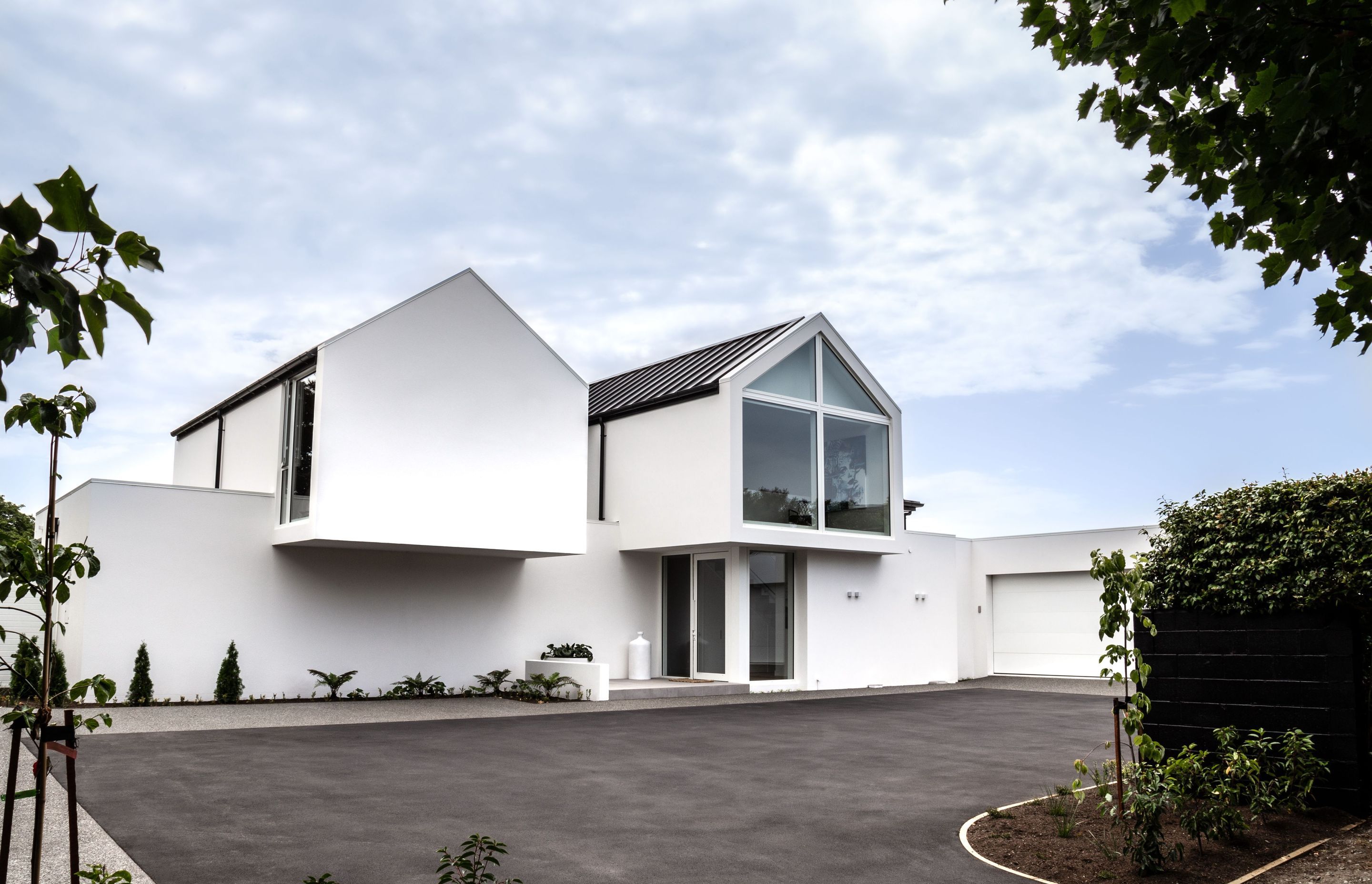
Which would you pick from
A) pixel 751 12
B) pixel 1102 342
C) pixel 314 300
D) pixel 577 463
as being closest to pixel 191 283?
pixel 314 300

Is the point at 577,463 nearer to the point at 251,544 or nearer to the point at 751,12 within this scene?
the point at 251,544

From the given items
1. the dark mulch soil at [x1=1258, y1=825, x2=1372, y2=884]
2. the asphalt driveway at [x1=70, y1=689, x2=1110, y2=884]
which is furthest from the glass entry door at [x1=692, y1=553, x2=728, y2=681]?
the dark mulch soil at [x1=1258, y1=825, x2=1372, y2=884]

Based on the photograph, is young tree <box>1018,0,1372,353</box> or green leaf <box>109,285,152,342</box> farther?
young tree <box>1018,0,1372,353</box>

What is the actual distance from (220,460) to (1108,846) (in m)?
16.7

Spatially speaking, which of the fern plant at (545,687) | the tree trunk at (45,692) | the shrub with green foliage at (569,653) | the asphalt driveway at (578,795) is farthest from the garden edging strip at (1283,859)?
the shrub with green foliage at (569,653)

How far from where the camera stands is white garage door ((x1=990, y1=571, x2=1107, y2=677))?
21.4 metres

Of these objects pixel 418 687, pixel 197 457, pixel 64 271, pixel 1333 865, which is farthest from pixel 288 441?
pixel 64 271

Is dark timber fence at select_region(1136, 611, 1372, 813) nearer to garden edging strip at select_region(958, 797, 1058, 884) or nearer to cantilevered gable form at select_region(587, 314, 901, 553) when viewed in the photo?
garden edging strip at select_region(958, 797, 1058, 884)

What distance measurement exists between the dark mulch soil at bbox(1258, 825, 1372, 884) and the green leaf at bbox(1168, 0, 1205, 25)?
425cm

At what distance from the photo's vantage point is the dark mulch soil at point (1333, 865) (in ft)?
16.4

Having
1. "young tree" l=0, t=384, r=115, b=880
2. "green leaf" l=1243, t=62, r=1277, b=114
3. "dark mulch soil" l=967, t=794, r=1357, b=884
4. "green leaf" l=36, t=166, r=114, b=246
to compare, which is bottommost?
"dark mulch soil" l=967, t=794, r=1357, b=884

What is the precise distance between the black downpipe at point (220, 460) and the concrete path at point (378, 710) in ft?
18.0

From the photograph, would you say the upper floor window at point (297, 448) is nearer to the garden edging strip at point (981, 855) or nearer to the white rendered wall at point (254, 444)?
the white rendered wall at point (254, 444)

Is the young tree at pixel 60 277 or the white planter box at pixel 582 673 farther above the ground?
the young tree at pixel 60 277
